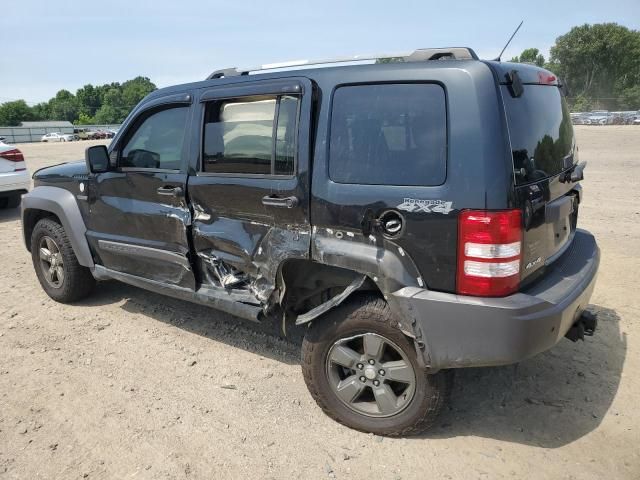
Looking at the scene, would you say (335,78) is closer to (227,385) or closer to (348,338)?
(348,338)

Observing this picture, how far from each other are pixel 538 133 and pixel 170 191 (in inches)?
95.8

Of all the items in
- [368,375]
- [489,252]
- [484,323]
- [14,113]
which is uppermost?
[14,113]

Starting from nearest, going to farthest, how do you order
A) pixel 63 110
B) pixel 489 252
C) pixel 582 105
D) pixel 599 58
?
1. pixel 489 252
2. pixel 582 105
3. pixel 599 58
4. pixel 63 110

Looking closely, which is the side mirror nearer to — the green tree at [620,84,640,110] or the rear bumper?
the rear bumper

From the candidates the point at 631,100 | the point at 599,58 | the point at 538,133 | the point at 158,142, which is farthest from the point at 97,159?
the point at 599,58

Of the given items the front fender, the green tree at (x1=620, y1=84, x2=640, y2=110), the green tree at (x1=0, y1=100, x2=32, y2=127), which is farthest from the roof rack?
the green tree at (x1=0, y1=100, x2=32, y2=127)

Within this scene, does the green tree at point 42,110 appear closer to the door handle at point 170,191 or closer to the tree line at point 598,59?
the tree line at point 598,59

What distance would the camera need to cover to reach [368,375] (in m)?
2.80

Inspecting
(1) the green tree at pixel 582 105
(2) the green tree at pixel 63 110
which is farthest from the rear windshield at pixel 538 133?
(2) the green tree at pixel 63 110

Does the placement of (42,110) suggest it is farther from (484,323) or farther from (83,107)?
(484,323)

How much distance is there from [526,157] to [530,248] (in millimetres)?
462

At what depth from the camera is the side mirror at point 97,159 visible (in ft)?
12.9

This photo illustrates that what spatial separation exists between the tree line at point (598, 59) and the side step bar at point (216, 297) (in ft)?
285

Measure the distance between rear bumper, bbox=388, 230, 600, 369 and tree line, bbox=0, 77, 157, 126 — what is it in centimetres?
10808
